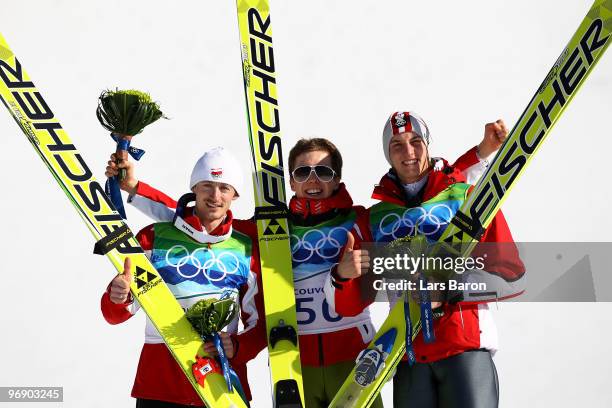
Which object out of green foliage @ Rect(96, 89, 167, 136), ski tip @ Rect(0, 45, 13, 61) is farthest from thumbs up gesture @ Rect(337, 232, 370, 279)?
ski tip @ Rect(0, 45, 13, 61)

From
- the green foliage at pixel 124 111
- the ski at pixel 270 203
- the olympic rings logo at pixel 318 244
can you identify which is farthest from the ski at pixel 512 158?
the green foliage at pixel 124 111

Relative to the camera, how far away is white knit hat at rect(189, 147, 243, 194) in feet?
12.5

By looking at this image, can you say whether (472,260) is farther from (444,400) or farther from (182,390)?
(182,390)

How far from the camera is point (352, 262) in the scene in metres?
3.41

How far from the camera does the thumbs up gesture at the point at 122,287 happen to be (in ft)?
11.8

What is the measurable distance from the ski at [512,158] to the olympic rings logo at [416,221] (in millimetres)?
65

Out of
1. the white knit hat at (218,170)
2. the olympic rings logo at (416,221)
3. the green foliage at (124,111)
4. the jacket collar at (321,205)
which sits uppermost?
the green foliage at (124,111)

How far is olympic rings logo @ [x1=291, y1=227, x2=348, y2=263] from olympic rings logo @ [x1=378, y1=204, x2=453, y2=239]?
20 centimetres

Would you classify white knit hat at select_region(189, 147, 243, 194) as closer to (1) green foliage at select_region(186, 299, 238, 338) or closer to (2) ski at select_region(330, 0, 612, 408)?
(1) green foliage at select_region(186, 299, 238, 338)

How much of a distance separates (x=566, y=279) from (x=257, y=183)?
5.28 feet

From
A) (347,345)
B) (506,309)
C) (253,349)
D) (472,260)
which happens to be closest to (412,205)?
(472,260)

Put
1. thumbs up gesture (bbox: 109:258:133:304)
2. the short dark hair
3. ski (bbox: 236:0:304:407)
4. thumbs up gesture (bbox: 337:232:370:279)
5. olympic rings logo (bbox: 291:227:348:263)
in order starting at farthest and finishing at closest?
the short dark hair
olympic rings logo (bbox: 291:227:348:263)
ski (bbox: 236:0:304:407)
thumbs up gesture (bbox: 109:258:133:304)
thumbs up gesture (bbox: 337:232:370:279)

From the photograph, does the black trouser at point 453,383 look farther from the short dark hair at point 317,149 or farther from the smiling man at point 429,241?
the short dark hair at point 317,149

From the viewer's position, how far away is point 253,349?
3.77 meters
